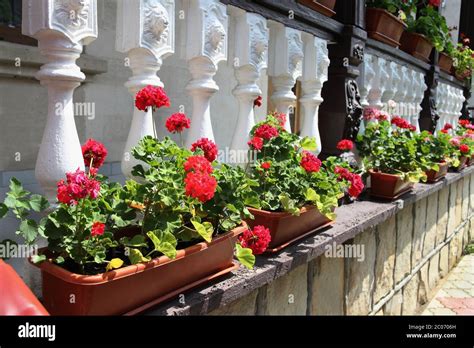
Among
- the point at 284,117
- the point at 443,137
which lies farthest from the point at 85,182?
the point at 443,137

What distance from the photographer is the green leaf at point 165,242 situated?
1135 mm

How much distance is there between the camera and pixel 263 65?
1950 mm

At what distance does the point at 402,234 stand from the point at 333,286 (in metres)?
1.11

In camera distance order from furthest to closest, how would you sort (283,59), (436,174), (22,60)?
(436,174) → (283,59) → (22,60)

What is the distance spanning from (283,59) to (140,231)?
119cm

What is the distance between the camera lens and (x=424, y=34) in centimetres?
403

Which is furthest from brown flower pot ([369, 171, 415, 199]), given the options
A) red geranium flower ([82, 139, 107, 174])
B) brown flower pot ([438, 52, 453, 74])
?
brown flower pot ([438, 52, 453, 74])

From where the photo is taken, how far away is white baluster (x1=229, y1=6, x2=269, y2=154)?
1.87 m

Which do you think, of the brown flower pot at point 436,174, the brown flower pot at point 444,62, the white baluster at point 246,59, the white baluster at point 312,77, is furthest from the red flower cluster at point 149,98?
the brown flower pot at point 444,62

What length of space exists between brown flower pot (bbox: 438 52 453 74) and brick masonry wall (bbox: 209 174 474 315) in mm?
1265

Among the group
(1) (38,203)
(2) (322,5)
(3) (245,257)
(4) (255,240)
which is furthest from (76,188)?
(2) (322,5)

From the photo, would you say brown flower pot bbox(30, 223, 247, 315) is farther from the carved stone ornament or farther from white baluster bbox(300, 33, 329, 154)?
the carved stone ornament

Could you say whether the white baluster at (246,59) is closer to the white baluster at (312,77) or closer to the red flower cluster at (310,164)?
the red flower cluster at (310,164)

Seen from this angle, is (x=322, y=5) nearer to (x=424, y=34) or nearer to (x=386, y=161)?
(x=386, y=161)
